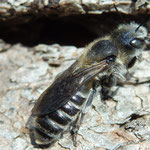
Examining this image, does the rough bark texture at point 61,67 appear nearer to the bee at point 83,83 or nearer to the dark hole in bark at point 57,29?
the dark hole in bark at point 57,29

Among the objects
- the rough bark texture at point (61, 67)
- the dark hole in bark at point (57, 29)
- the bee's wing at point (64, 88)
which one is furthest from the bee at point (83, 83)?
the dark hole in bark at point (57, 29)

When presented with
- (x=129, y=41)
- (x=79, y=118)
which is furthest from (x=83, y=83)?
(x=129, y=41)

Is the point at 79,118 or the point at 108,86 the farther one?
the point at 108,86

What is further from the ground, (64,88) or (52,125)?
(64,88)

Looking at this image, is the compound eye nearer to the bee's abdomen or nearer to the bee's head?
the bee's head

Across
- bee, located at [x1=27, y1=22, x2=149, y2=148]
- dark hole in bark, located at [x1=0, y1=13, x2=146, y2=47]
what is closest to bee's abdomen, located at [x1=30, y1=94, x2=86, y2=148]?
bee, located at [x1=27, y1=22, x2=149, y2=148]

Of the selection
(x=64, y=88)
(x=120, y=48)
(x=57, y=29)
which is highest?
(x=120, y=48)

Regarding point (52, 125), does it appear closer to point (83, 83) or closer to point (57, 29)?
point (83, 83)

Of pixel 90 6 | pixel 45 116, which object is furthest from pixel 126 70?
pixel 45 116
